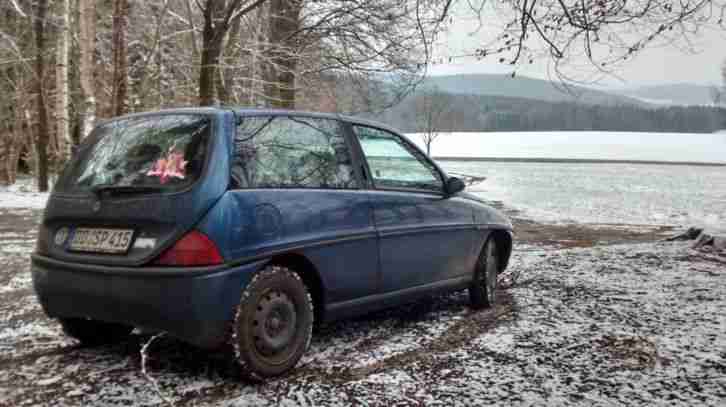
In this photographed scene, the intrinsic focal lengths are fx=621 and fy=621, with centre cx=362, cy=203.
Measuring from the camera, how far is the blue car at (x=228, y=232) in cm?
324

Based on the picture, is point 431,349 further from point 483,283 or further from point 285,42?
point 285,42

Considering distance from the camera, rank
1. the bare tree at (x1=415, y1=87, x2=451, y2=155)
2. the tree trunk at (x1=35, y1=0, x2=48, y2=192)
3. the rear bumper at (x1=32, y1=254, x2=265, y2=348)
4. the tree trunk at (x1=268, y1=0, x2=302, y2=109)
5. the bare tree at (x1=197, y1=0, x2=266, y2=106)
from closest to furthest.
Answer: the rear bumper at (x1=32, y1=254, x2=265, y2=348)
the bare tree at (x1=197, y1=0, x2=266, y2=106)
the tree trunk at (x1=268, y1=0, x2=302, y2=109)
the tree trunk at (x1=35, y1=0, x2=48, y2=192)
the bare tree at (x1=415, y1=87, x2=451, y2=155)

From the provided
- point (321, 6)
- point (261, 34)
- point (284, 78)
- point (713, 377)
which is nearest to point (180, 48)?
point (261, 34)

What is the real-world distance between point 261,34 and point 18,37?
8946 millimetres

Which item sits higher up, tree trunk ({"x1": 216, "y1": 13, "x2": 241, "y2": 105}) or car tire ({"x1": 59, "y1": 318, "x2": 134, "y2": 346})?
tree trunk ({"x1": 216, "y1": 13, "x2": 241, "y2": 105})

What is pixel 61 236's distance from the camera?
3.72m

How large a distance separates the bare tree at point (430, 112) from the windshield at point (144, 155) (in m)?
56.5

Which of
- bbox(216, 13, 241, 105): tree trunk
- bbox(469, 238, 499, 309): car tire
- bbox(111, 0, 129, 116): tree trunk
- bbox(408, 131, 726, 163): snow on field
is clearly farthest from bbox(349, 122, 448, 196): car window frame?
bbox(408, 131, 726, 163): snow on field

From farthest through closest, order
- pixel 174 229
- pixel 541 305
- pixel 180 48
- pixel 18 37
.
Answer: pixel 18 37, pixel 180 48, pixel 541 305, pixel 174 229

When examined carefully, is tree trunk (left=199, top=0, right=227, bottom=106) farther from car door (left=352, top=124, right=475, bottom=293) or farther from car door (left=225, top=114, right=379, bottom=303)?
car door (left=225, top=114, right=379, bottom=303)

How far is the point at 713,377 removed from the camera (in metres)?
3.62

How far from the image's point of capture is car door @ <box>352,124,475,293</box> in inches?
172

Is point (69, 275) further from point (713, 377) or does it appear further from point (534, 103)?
point (534, 103)

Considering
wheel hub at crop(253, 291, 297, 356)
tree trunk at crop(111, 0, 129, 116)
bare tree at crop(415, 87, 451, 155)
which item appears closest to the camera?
wheel hub at crop(253, 291, 297, 356)
